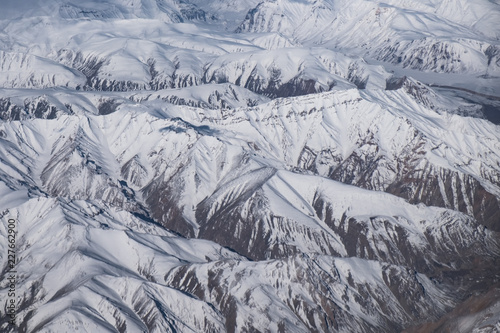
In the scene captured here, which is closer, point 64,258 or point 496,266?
point 64,258

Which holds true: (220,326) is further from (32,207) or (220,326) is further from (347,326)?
(32,207)

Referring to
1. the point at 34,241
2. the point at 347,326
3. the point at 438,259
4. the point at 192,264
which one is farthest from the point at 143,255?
the point at 438,259

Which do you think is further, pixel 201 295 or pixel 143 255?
pixel 143 255

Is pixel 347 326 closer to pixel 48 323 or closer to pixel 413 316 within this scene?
pixel 413 316

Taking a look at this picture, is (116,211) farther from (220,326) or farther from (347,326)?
(347,326)

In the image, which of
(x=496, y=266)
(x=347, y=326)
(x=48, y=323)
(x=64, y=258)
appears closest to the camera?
(x=48, y=323)

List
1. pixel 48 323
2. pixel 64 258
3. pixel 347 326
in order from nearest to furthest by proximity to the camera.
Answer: pixel 48 323
pixel 347 326
pixel 64 258

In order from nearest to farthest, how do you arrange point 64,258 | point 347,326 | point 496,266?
1. point 347,326
2. point 64,258
3. point 496,266

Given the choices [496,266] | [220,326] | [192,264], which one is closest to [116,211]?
[192,264]
